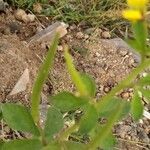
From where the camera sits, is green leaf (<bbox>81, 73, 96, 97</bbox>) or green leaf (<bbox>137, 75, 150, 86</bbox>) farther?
green leaf (<bbox>81, 73, 96, 97</bbox>)

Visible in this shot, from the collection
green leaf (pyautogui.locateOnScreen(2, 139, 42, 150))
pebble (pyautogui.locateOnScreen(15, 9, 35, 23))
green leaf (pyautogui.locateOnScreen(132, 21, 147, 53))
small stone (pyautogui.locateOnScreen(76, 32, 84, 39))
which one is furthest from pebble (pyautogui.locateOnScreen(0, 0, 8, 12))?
green leaf (pyautogui.locateOnScreen(132, 21, 147, 53))

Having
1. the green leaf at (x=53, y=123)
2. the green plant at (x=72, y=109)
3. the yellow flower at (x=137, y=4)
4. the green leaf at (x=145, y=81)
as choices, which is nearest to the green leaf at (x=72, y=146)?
the green plant at (x=72, y=109)

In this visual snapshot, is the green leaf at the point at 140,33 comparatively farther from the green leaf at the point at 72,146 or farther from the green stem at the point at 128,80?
the green leaf at the point at 72,146

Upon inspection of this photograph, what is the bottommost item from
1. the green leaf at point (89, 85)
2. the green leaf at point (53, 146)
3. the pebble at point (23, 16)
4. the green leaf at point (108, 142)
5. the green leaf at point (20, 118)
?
the green leaf at point (108, 142)

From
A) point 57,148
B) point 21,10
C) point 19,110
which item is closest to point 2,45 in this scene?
point 21,10

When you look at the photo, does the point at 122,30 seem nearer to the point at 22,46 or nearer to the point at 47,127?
the point at 22,46

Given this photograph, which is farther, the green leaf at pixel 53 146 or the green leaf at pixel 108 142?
the green leaf at pixel 108 142

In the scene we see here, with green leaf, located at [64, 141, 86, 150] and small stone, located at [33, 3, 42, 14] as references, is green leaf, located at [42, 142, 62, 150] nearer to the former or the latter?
green leaf, located at [64, 141, 86, 150]
